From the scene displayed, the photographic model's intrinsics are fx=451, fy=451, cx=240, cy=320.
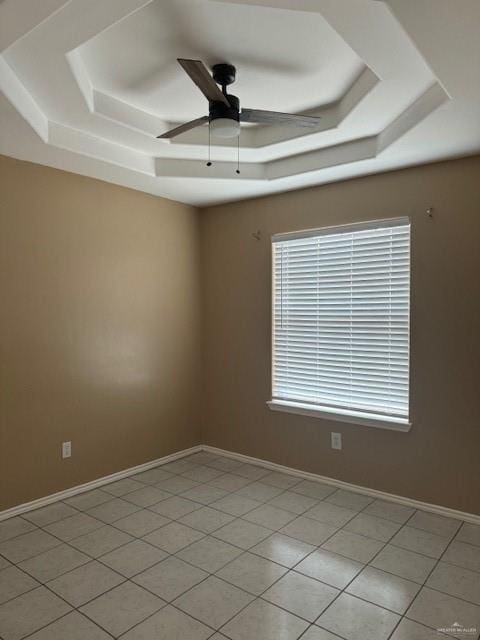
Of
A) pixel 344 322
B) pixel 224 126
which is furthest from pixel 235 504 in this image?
pixel 224 126

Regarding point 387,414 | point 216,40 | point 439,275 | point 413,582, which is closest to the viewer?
Result: point 216,40

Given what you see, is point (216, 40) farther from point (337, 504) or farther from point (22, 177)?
point (337, 504)

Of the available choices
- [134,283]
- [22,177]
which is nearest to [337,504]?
[134,283]

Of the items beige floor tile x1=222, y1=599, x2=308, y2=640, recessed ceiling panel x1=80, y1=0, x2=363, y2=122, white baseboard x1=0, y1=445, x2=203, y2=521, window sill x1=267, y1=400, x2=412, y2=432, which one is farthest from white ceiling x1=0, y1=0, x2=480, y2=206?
beige floor tile x1=222, y1=599, x2=308, y2=640

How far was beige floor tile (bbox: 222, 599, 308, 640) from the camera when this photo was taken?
195 cm

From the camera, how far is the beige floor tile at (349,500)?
128 inches

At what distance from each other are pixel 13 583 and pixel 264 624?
4.27ft

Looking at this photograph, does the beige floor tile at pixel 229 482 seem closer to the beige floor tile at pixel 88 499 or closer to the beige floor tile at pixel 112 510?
the beige floor tile at pixel 112 510

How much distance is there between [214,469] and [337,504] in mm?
1186

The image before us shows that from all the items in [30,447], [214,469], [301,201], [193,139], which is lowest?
[214,469]

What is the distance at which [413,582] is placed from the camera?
233 centimetres

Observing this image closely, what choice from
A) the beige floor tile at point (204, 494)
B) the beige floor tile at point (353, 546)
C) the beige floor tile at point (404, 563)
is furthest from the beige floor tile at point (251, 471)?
the beige floor tile at point (404, 563)

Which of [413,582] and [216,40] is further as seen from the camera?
[413,582]

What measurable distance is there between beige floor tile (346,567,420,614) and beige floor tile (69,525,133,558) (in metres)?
1.37
